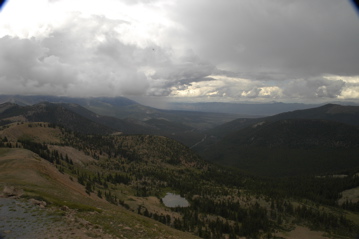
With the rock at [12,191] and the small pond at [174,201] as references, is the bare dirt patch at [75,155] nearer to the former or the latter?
the small pond at [174,201]

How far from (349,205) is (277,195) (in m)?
46.6

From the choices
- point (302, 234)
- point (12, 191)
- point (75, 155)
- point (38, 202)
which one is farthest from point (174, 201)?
point (38, 202)

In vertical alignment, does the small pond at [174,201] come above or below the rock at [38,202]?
below

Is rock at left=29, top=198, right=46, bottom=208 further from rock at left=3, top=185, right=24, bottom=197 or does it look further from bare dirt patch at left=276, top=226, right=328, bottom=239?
bare dirt patch at left=276, top=226, right=328, bottom=239

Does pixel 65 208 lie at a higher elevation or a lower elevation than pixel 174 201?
higher

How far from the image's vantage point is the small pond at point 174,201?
113075mm

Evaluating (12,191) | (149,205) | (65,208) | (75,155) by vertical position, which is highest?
(12,191)

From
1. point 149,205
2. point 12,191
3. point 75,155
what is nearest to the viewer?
point 12,191

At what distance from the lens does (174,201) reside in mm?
119250

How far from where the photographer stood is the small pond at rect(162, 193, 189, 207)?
371 feet

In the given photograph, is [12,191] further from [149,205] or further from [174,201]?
[174,201]

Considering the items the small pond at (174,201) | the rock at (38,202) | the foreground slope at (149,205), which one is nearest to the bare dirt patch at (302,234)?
the foreground slope at (149,205)

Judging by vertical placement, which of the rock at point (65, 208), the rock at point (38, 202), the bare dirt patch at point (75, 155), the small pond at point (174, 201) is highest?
the rock at point (38, 202)

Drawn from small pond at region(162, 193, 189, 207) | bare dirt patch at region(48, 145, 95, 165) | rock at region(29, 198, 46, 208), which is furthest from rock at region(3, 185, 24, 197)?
bare dirt patch at region(48, 145, 95, 165)
